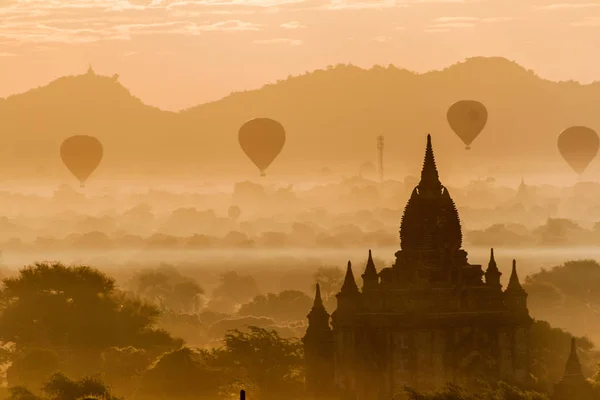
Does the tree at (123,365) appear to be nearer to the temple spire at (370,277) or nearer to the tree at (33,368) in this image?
the tree at (33,368)

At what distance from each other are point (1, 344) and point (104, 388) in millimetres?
42092

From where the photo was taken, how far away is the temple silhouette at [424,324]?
13362cm

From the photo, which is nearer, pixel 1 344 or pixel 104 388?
pixel 104 388

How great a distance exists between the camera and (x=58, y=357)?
163500 millimetres

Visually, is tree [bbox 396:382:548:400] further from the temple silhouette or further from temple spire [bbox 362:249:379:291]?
temple spire [bbox 362:249:379:291]

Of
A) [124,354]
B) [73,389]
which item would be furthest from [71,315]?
[73,389]

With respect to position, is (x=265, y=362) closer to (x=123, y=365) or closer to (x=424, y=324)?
(x=424, y=324)

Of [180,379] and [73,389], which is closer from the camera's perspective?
[73,389]

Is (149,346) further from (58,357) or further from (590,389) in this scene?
(590,389)

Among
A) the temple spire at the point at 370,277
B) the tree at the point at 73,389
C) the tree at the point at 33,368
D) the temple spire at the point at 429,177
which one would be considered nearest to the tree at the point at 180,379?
the tree at the point at 73,389

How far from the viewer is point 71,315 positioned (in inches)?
6831

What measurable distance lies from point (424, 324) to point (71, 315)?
47.0 metres

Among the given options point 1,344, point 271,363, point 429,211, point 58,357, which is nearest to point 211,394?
point 271,363

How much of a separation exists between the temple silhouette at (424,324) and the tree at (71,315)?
36.1 meters
